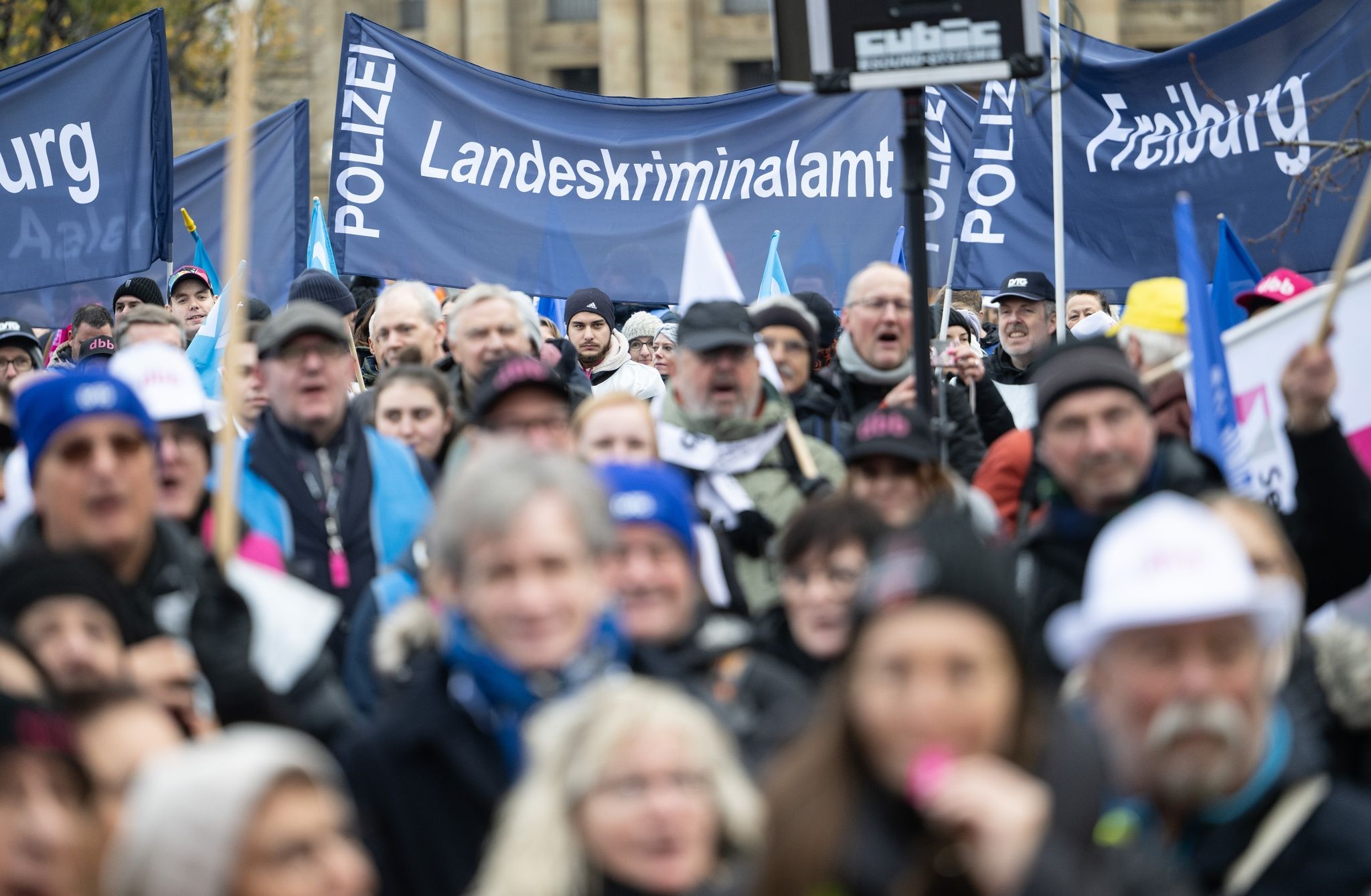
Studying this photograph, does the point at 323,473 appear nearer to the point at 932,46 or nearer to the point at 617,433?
the point at 617,433

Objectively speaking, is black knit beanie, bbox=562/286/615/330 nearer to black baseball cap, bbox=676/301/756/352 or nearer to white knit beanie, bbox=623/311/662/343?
white knit beanie, bbox=623/311/662/343

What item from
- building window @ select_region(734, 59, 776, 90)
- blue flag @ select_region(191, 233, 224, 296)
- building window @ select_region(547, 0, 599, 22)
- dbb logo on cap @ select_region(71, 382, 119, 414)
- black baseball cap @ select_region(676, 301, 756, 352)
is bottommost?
dbb logo on cap @ select_region(71, 382, 119, 414)

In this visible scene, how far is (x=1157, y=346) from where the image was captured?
275 inches

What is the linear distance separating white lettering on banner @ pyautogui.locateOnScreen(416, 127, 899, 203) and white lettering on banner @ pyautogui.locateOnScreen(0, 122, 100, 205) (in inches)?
69.9

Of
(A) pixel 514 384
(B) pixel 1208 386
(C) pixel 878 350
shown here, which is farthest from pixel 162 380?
(B) pixel 1208 386

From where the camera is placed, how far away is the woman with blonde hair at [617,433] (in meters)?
5.45

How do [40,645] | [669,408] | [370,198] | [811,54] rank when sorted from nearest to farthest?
[40,645] → [811,54] → [669,408] → [370,198]

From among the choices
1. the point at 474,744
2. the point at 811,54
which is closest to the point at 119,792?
the point at 474,744

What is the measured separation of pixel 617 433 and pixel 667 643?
1.39 meters

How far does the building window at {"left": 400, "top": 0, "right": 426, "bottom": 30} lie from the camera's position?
5097 cm

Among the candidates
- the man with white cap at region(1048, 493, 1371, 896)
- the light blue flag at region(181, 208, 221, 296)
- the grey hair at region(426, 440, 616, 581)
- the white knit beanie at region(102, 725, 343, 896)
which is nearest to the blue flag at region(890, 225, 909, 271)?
the light blue flag at region(181, 208, 221, 296)

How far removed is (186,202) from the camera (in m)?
13.2

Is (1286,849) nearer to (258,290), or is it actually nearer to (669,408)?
(669,408)

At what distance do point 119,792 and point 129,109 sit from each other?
8040 mm
